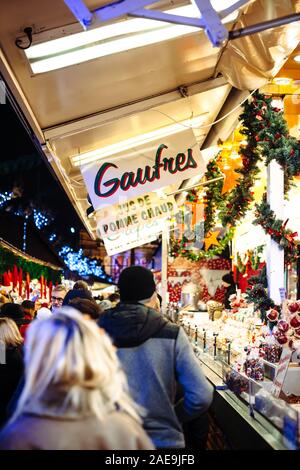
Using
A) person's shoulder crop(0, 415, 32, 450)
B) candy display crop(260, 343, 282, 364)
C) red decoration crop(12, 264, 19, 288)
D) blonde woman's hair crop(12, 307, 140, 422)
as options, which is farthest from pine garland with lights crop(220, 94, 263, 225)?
red decoration crop(12, 264, 19, 288)

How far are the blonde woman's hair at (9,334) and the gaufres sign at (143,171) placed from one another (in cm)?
214

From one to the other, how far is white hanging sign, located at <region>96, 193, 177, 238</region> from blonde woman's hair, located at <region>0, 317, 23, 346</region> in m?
3.33

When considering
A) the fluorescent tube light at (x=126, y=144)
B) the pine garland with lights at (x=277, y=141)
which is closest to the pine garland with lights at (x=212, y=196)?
the fluorescent tube light at (x=126, y=144)

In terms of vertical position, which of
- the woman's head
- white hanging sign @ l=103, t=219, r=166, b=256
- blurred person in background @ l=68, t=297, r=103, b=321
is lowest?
blurred person in background @ l=68, t=297, r=103, b=321

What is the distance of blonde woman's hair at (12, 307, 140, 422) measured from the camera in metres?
1.96

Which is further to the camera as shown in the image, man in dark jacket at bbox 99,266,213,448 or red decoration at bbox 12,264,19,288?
red decoration at bbox 12,264,19,288

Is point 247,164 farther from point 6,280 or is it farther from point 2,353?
point 6,280

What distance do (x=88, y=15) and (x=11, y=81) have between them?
1.57 m

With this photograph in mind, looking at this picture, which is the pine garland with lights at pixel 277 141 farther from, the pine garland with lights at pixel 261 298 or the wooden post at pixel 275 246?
the pine garland with lights at pixel 261 298

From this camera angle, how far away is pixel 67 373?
77.3 inches

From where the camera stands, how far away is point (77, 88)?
5203mm

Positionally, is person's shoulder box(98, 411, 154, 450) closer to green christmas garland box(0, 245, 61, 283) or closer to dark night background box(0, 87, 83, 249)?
dark night background box(0, 87, 83, 249)

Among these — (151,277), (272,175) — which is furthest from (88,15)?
(272,175)

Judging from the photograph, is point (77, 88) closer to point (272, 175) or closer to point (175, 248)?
point (272, 175)
